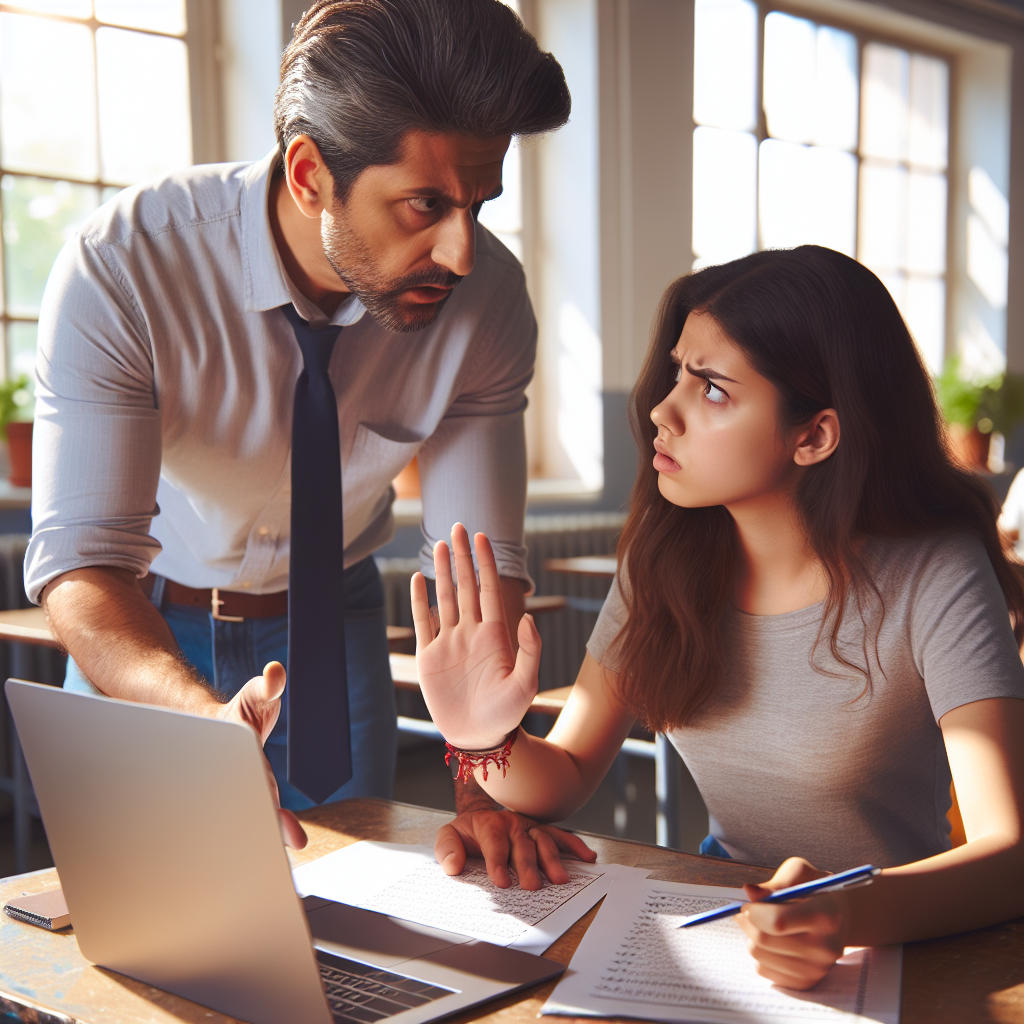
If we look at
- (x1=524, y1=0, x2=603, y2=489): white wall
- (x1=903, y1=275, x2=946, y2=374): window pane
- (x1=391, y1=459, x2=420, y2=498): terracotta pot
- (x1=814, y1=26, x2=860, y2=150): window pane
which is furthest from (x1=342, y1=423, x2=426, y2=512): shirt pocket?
(x1=903, y1=275, x2=946, y2=374): window pane

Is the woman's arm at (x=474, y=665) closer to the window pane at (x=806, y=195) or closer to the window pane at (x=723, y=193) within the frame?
the window pane at (x=723, y=193)

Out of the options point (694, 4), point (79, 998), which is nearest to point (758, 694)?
point (79, 998)

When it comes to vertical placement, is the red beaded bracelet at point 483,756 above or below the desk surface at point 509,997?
above

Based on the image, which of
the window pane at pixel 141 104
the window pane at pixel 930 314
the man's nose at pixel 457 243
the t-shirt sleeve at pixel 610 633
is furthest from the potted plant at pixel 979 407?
the man's nose at pixel 457 243

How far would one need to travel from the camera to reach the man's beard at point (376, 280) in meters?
1.27

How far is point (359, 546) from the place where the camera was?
5.50 feet

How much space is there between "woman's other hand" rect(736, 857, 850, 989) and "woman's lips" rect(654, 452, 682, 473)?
0.60 meters

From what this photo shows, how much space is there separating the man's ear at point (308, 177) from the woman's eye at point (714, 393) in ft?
1.55

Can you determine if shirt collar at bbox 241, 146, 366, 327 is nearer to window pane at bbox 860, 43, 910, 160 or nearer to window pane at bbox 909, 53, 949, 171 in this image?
window pane at bbox 860, 43, 910, 160

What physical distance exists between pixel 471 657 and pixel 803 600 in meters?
0.43

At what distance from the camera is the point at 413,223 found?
124 centimetres

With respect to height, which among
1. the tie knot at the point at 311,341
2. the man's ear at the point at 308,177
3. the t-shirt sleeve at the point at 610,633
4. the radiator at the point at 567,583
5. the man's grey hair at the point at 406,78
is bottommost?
the radiator at the point at 567,583

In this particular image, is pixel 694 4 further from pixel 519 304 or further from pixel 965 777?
pixel 965 777

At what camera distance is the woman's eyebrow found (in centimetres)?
132
